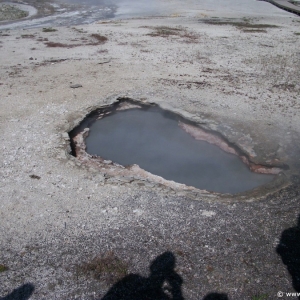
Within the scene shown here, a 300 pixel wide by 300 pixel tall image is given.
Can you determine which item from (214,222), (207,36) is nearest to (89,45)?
(207,36)

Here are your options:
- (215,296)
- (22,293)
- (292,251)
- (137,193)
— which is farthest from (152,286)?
(292,251)

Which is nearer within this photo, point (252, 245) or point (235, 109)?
point (252, 245)

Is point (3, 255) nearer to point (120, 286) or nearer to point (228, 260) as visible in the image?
point (120, 286)

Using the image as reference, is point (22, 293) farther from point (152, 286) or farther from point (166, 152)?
point (166, 152)

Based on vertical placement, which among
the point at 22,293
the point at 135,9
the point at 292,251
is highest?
the point at 135,9

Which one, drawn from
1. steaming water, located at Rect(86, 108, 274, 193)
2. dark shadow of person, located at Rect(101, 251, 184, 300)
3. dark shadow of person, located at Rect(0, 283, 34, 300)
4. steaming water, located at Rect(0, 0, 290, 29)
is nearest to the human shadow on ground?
dark shadow of person, located at Rect(101, 251, 184, 300)

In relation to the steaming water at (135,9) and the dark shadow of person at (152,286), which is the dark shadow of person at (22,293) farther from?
the steaming water at (135,9)
